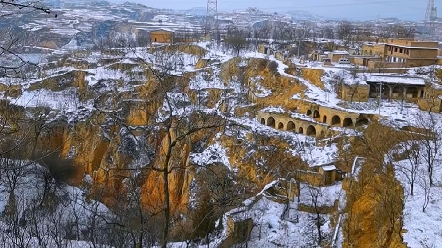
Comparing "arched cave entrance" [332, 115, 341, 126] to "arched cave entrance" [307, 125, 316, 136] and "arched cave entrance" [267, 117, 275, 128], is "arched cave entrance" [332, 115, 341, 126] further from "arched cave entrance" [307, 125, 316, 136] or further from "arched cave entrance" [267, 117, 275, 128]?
"arched cave entrance" [267, 117, 275, 128]

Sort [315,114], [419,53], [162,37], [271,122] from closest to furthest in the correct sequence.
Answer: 1. [315,114]
2. [271,122]
3. [419,53]
4. [162,37]

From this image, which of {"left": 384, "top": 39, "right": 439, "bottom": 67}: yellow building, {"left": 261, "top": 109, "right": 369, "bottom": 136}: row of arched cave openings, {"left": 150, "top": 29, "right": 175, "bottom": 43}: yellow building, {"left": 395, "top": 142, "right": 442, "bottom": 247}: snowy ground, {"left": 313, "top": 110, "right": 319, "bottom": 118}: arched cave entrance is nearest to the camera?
{"left": 395, "top": 142, "right": 442, "bottom": 247}: snowy ground

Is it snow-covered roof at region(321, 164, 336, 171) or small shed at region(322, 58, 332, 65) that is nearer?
snow-covered roof at region(321, 164, 336, 171)

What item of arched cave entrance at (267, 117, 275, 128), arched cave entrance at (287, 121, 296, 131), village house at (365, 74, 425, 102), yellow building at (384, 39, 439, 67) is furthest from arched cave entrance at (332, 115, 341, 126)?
yellow building at (384, 39, 439, 67)

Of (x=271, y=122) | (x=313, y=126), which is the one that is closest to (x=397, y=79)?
(x=313, y=126)

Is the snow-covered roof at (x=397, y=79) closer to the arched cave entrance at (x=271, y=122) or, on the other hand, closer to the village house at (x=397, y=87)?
the village house at (x=397, y=87)

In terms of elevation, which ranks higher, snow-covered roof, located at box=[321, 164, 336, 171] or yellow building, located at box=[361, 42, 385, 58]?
yellow building, located at box=[361, 42, 385, 58]

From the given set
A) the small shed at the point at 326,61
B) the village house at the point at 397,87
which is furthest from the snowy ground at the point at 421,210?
the small shed at the point at 326,61

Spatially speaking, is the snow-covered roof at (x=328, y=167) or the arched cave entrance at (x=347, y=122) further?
the arched cave entrance at (x=347, y=122)

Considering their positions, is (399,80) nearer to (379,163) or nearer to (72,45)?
(379,163)

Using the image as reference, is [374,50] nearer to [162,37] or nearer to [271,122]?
[271,122]

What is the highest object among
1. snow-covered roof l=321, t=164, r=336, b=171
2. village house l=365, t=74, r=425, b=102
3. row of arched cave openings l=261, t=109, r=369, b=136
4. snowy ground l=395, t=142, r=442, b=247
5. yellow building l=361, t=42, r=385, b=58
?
yellow building l=361, t=42, r=385, b=58

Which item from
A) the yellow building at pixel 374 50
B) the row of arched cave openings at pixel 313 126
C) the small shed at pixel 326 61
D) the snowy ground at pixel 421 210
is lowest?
the row of arched cave openings at pixel 313 126
